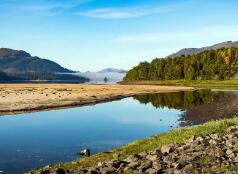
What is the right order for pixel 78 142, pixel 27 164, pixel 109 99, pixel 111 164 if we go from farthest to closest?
pixel 109 99
pixel 78 142
pixel 27 164
pixel 111 164

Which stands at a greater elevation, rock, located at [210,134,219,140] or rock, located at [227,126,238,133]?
rock, located at [227,126,238,133]

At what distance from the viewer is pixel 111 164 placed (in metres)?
26.1

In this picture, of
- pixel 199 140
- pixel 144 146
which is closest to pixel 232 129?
pixel 199 140

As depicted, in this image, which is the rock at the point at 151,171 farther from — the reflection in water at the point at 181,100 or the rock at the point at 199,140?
the reflection in water at the point at 181,100

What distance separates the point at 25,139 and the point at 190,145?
2588 centimetres

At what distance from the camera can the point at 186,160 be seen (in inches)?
983

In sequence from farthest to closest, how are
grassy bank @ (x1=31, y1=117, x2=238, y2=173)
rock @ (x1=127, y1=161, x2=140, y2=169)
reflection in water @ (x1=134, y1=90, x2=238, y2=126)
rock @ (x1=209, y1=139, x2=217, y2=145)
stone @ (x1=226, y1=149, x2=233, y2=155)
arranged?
reflection in water @ (x1=134, y1=90, x2=238, y2=126)
grassy bank @ (x1=31, y1=117, x2=238, y2=173)
rock @ (x1=209, y1=139, x2=217, y2=145)
stone @ (x1=226, y1=149, x2=233, y2=155)
rock @ (x1=127, y1=161, x2=140, y2=169)

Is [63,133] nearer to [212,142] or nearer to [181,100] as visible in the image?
[212,142]

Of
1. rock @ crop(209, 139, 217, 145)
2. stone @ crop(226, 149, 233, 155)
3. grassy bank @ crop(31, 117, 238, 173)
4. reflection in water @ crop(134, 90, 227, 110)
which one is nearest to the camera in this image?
stone @ crop(226, 149, 233, 155)

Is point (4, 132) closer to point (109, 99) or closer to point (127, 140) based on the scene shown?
point (127, 140)

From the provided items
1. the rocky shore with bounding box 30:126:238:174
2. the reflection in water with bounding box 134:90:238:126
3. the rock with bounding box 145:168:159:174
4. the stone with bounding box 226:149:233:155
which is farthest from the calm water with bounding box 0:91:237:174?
the stone with bounding box 226:149:233:155

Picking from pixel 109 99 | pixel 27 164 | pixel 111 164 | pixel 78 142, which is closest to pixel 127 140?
pixel 78 142

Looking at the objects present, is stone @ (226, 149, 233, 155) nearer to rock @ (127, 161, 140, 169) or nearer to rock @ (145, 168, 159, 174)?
rock @ (145, 168, 159, 174)

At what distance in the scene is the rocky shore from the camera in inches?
936
